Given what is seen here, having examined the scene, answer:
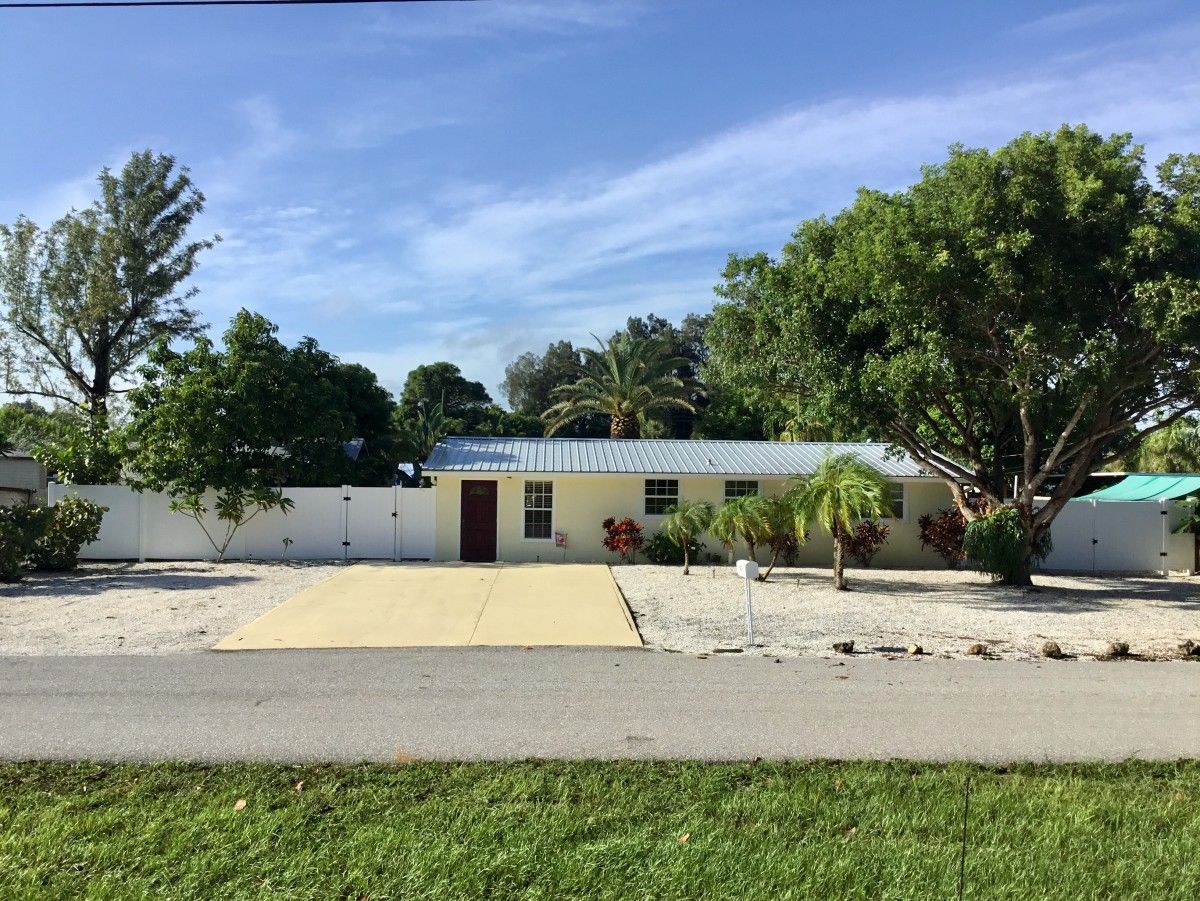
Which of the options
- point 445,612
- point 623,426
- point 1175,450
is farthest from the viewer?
point 623,426

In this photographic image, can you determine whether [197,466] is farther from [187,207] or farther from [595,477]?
[187,207]

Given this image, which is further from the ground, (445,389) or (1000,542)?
(445,389)

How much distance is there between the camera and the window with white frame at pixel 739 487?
23689 millimetres

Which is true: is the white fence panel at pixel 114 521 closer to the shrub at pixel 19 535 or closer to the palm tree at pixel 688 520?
the shrub at pixel 19 535

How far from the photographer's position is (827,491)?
17.0m

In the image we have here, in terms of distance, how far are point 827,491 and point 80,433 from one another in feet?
57.7

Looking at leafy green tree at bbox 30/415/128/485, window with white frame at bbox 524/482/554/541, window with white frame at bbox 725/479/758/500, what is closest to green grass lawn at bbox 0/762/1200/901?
window with white frame at bbox 524/482/554/541

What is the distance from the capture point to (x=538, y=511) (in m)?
23.5

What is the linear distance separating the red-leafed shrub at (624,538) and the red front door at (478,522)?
2.80m

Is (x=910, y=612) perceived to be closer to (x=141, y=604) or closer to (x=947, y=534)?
(x=947, y=534)

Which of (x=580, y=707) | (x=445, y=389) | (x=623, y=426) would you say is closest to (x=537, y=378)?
(x=445, y=389)

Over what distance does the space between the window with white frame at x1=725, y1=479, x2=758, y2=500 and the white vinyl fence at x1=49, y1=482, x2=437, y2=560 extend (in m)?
7.18

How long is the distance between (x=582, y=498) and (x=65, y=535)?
1116 centimetres

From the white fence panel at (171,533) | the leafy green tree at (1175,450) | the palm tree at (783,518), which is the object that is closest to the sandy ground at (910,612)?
the palm tree at (783,518)
